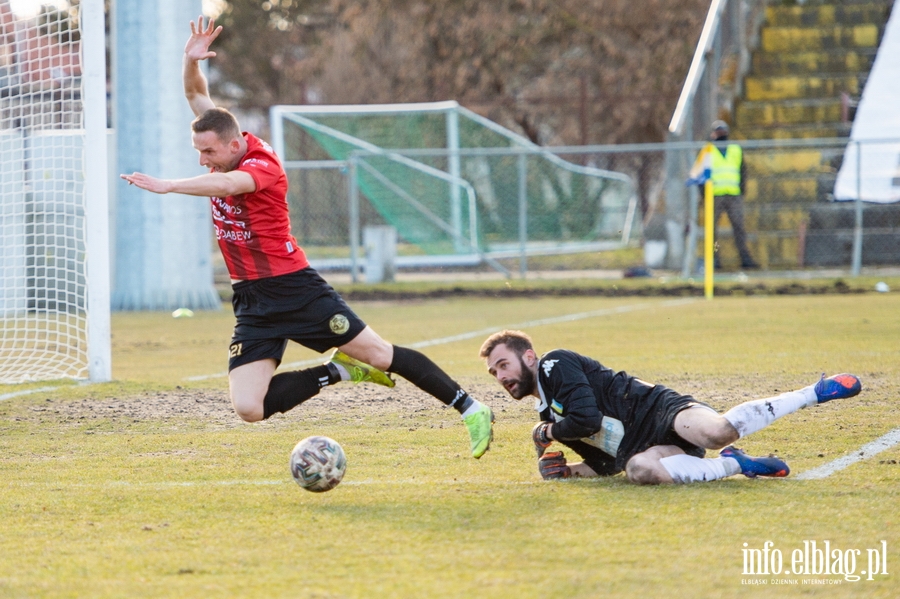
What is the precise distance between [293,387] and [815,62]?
17620mm

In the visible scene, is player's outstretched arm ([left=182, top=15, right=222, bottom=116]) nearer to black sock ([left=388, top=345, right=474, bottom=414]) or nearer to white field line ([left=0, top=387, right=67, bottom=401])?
black sock ([left=388, top=345, right=474, bottom=414])

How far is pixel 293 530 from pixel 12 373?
20.3ft

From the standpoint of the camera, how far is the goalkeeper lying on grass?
4965 mm

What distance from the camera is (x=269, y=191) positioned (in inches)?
228

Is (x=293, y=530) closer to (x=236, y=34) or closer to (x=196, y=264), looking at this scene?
(x=196, y=264)

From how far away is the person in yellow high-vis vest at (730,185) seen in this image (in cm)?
1700

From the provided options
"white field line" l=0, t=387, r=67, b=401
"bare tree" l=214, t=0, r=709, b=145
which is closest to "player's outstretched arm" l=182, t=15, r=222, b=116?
"white field line" l=0, t=387, r=67, b=401

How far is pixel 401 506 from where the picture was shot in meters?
4.69

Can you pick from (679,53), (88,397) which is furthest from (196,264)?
(679,53)

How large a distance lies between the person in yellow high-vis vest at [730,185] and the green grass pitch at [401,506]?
28.4ft

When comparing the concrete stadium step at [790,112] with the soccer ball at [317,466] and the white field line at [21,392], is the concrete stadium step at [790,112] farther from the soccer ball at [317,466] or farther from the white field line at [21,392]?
the soccer ball at [317,466]

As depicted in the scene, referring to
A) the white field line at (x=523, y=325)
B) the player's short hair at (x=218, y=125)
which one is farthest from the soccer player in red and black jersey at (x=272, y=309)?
the white field line at (x=523, y=325)

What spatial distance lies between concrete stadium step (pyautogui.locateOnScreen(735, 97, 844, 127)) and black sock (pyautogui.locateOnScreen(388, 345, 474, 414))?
630 inches

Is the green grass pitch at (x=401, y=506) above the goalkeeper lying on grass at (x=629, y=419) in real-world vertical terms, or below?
below
